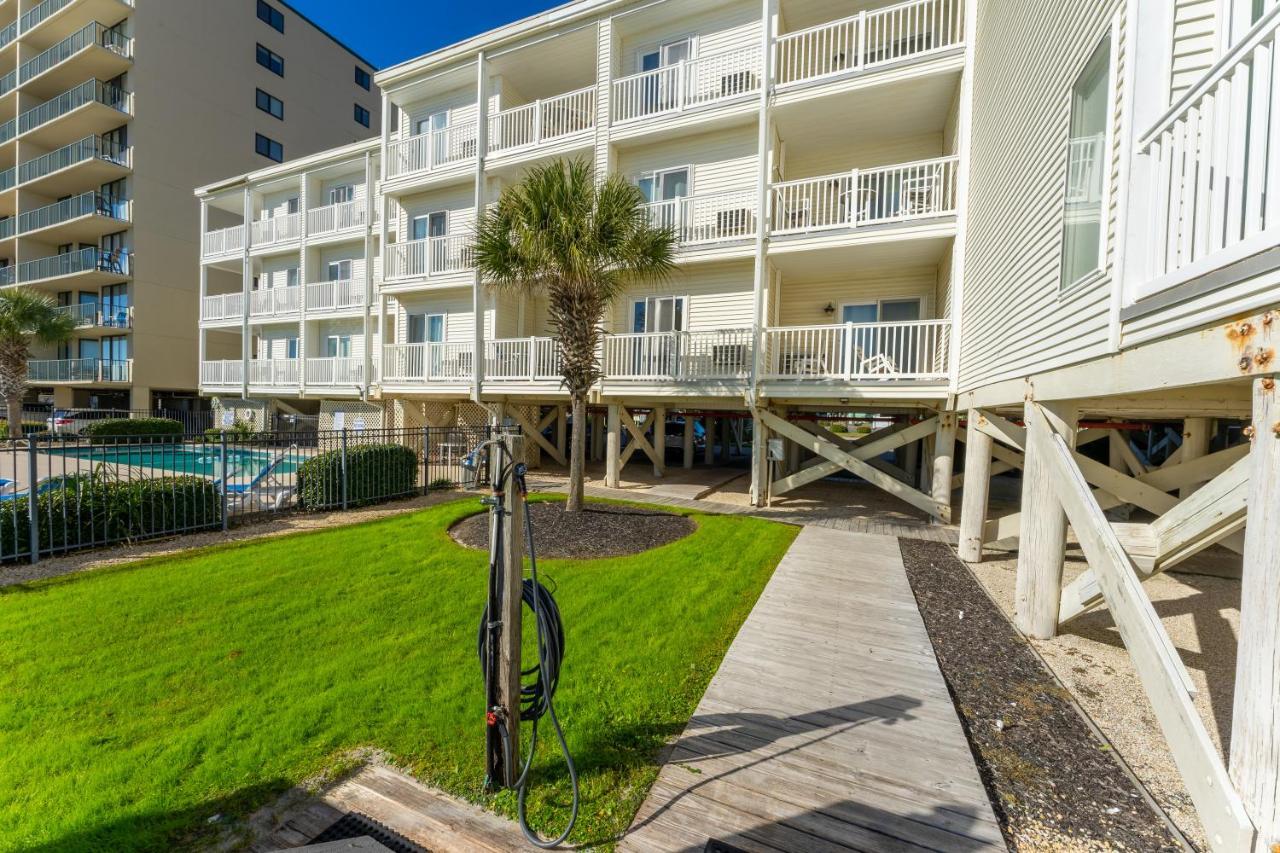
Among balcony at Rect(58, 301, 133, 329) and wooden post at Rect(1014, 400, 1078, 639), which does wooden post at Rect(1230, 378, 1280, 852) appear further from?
balcony at Rect(58, 301, 133, 329)

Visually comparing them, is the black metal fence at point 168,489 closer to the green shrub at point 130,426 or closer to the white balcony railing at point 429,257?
the white balcony railing at point 429,257

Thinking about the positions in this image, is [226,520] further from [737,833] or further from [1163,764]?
[1163,764]

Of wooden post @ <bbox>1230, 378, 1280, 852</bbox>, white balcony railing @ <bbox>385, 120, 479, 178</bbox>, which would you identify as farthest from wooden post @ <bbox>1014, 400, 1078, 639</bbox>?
white balcony railing @ <bbox>385, 120, 479, 178</bbox>

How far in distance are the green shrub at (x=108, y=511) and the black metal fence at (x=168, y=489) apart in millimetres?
11

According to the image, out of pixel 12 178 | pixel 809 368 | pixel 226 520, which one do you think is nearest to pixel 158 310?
pixel 12 178

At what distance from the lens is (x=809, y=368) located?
1044 cm

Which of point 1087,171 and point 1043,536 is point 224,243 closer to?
point 1087,171

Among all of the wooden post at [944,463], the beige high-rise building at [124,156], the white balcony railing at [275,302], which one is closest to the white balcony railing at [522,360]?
the wooden post at [944,463]

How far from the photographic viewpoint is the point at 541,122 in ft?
42.3

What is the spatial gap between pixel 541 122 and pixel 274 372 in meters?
14.9

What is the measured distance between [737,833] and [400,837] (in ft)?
5.53

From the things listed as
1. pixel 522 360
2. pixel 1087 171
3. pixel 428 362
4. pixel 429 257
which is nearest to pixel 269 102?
pixel 429 257

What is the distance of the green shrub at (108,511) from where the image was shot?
6.45 m

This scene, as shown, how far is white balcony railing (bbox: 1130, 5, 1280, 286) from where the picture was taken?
2.25m
